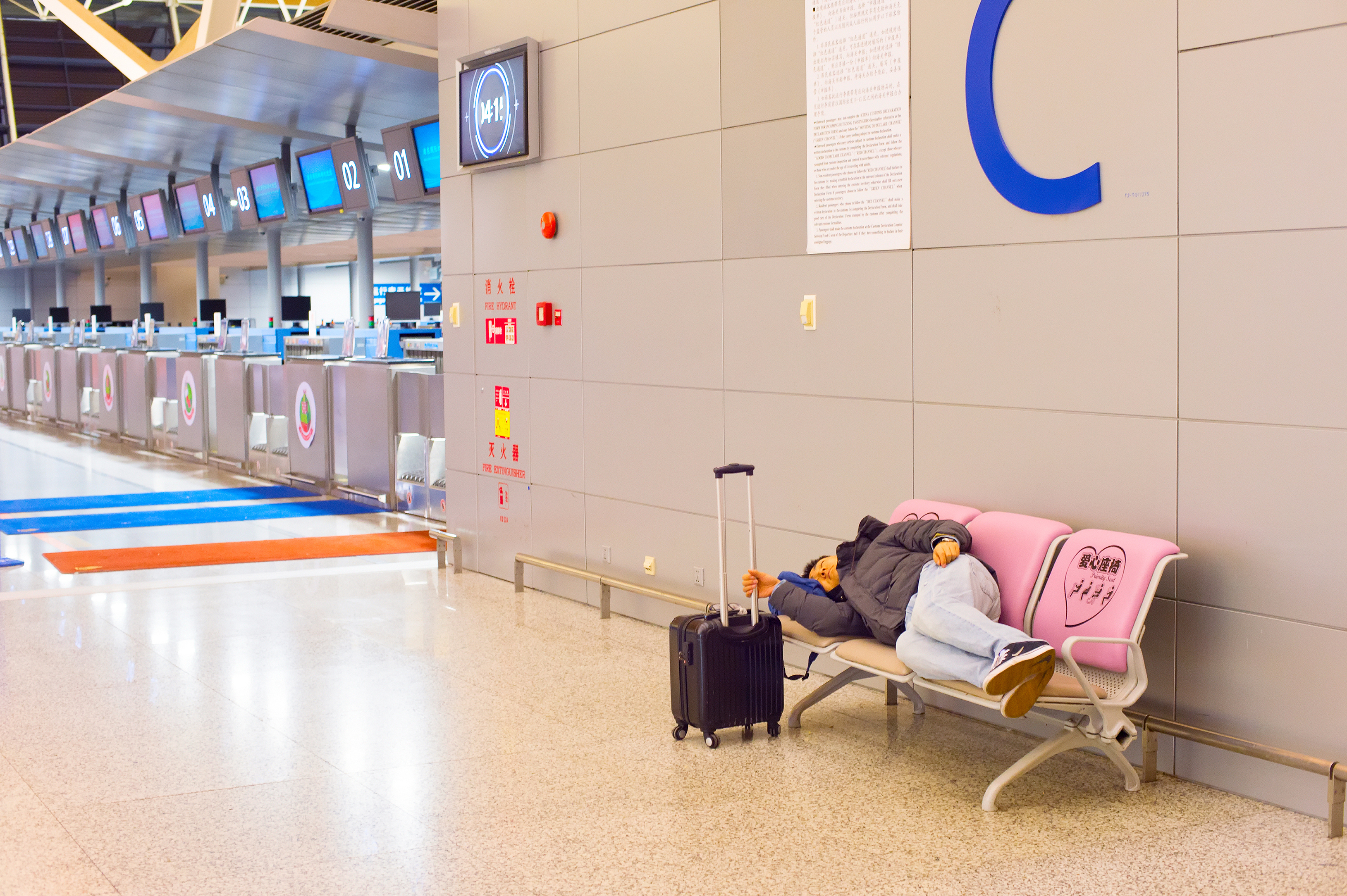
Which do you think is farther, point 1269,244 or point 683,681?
point 683,681

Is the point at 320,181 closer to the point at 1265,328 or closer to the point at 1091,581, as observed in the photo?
the point at 1091,581

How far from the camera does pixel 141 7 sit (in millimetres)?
35812

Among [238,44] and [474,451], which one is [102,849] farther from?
[238,44]

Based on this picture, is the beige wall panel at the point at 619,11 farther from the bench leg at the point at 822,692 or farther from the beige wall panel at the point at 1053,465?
the bench leg at the point at 822,692

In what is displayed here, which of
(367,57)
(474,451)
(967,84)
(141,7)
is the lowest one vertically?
(474,451)

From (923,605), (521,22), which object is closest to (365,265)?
(521,22)

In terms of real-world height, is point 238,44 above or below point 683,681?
above

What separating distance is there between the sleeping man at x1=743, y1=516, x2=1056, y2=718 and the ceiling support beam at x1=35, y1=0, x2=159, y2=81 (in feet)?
45.9

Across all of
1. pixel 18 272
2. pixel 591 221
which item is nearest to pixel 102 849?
pixel 591 221

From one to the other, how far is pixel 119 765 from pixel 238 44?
7.44m

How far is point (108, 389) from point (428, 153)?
7.87 meters

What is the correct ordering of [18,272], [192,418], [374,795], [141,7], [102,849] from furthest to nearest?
[18,272]
[141,7]
[192,418]
[374,795]
[102,849]

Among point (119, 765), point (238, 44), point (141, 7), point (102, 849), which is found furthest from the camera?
point (141, 7)

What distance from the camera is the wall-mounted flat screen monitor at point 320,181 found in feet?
44.5
